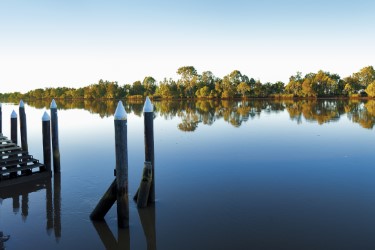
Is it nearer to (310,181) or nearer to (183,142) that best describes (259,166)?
(310,181)

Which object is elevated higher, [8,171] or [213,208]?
[8,171]

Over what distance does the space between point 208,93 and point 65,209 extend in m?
124

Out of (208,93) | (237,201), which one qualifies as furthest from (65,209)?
(208,93)

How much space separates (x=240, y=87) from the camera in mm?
131750

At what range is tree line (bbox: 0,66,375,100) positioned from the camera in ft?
404

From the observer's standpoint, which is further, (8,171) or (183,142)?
(183,142)

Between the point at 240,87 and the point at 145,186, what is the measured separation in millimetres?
126032

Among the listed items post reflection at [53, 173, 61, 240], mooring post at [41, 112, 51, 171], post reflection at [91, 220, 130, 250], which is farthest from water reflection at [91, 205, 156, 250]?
mooring post at [41, 112, 51, 171]

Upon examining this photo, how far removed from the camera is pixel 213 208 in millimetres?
9312

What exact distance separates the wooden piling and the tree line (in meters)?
114

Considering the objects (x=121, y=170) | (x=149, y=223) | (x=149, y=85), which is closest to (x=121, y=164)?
(x=121, y=170)

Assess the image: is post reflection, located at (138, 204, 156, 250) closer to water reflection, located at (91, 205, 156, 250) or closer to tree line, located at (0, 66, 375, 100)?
water reflection, located at (91, 205, 156, 250)

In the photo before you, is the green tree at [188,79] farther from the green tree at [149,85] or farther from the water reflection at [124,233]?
the water reflection at [124,233]

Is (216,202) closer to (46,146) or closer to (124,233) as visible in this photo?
(124,233)
